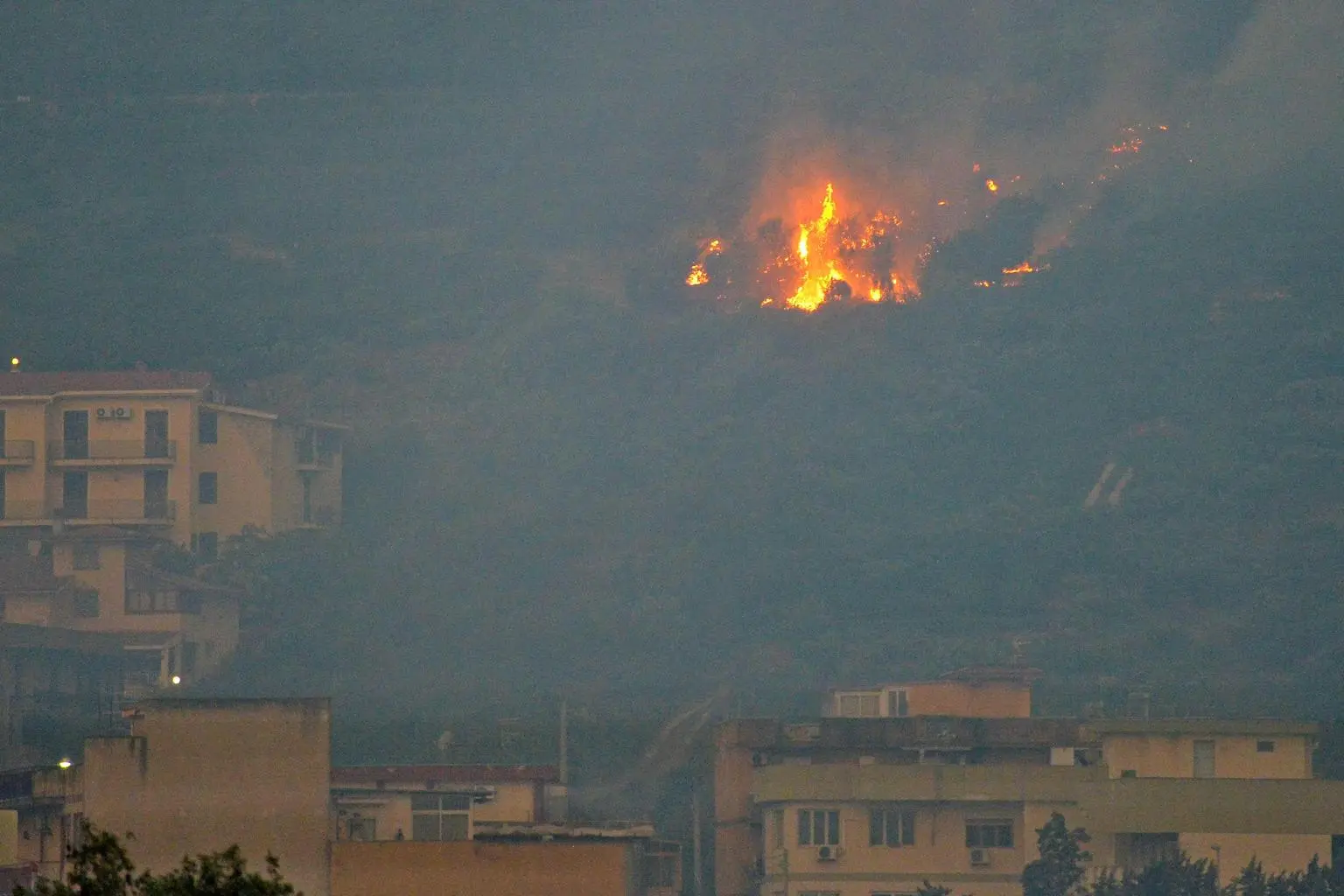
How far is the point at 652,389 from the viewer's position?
356 feet

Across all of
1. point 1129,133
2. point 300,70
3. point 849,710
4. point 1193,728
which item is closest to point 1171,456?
point 1129,133

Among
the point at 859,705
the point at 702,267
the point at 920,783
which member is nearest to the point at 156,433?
the point at 859,705

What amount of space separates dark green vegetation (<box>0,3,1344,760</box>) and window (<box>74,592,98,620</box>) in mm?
5810

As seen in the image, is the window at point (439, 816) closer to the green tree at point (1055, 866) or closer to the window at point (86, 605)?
the green tree at point (1055, 866)

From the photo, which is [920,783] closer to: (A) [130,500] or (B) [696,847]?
(B) [696,847]

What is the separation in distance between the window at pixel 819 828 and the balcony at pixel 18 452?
35008mm

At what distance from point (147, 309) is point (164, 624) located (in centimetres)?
3753

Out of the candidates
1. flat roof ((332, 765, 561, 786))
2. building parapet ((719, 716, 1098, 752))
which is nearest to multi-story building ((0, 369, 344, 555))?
building parapet ((719, 716, 1098, 752))

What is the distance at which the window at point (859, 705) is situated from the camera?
63.3 m

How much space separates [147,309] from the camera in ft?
377

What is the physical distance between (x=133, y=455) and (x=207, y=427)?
98.6 inches

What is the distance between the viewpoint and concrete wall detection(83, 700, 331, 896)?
41438 millimetres

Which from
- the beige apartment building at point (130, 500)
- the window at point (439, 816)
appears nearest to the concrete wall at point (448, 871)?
the window at point (439, 816)

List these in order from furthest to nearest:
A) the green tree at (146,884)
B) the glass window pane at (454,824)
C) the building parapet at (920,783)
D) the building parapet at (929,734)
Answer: the building parapet at (929,734) < the building parapet at (920,783) < the glass window pane at (454,824) < the green tree at (146,884)
